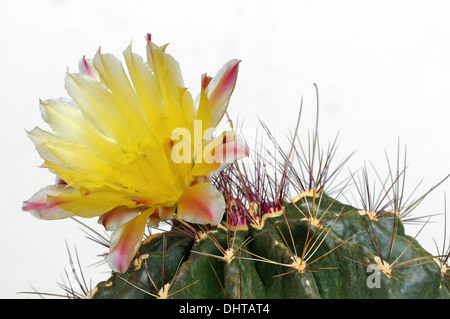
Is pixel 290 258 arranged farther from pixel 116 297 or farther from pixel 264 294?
pixel 116 297

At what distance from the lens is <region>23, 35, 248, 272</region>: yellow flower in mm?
682

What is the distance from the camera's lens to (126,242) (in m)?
0.69

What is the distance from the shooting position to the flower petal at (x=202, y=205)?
25.4 inches

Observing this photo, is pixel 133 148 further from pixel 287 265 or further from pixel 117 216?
pixel 287 265

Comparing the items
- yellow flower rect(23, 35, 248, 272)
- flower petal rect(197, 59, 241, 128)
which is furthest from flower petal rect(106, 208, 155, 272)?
flower petal rect(197, 59, 241, 128)

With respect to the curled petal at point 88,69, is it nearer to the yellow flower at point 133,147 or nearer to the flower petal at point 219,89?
the yellow flower at point 133,147

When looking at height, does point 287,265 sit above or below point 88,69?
below

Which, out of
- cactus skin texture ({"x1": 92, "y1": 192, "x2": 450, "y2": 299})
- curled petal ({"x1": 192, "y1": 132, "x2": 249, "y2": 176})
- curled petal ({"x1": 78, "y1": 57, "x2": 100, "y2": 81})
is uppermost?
curled petal ({"x1": 78, "y1": 57, "x2": 100, "y2": 81})

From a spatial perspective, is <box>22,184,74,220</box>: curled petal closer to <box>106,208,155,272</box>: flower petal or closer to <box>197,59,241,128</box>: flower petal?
<box>106,208,155,272</box>: flower petal

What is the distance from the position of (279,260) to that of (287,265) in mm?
23

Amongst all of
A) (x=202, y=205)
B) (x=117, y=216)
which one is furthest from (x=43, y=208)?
(x=202, y=205)

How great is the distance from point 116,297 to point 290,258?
0.25 metres

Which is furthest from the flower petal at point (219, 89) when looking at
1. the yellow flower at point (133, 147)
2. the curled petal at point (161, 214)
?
the curled petal at point (161, 214)

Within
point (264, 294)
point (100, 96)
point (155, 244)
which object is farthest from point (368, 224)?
point (100, 96)
